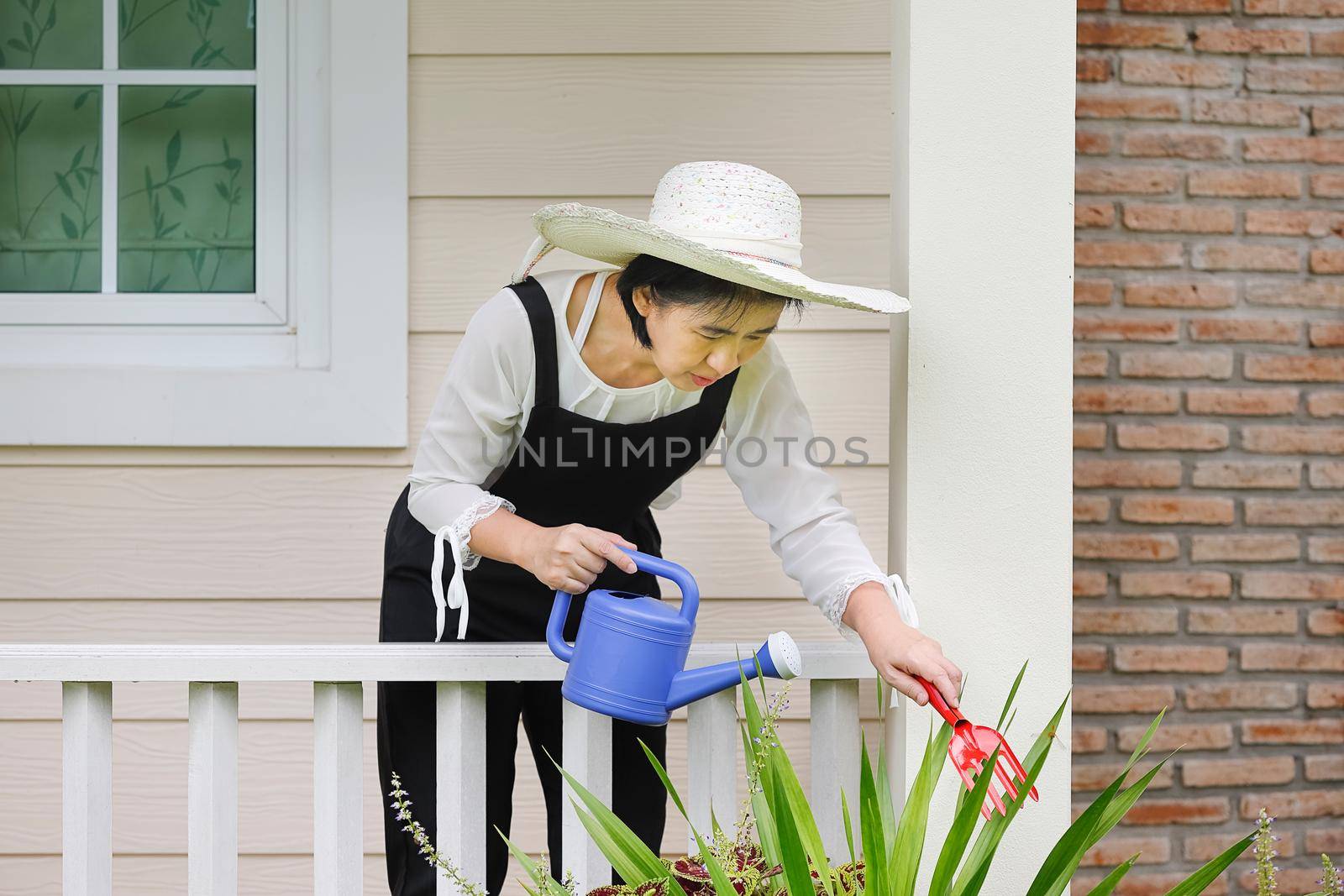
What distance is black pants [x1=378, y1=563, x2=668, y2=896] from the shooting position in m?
1.59

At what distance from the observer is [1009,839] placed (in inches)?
53.4

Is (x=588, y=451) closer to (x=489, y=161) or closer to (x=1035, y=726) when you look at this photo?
(x=1035, y=726)

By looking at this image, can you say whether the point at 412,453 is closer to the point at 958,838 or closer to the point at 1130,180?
the point at 958,838

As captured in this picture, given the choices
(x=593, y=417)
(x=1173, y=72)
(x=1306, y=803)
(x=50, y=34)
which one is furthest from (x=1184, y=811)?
(x=50, y=34)

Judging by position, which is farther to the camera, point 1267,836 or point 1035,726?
point 1035,726

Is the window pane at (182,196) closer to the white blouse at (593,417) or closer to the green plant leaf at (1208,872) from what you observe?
the white blouse at (593,417)

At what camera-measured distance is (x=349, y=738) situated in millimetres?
1430

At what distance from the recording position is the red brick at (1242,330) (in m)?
2.31

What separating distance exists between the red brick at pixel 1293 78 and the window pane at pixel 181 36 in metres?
2.03

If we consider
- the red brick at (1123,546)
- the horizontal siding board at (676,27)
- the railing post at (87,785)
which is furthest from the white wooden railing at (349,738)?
the horizontal siding board at (676,27)

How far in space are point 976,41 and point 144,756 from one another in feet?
6.50

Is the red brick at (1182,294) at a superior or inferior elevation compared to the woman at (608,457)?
superior

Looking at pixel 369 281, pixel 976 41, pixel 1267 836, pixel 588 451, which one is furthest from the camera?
pixel 369 281

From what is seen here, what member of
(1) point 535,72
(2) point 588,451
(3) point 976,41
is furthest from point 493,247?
(3) point 976,41
